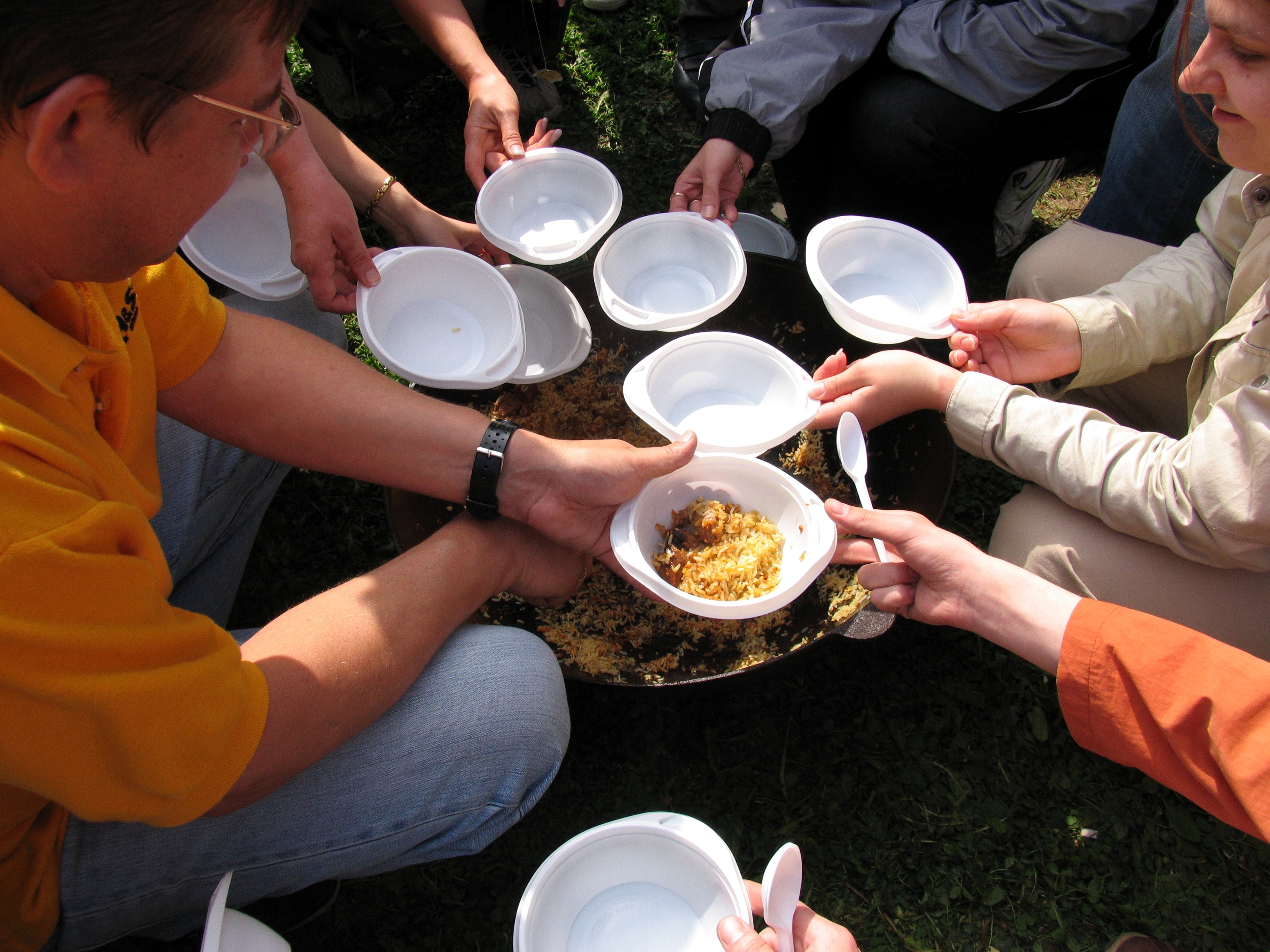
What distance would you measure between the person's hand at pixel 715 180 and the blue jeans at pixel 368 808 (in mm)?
1280

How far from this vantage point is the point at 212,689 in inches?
38.1

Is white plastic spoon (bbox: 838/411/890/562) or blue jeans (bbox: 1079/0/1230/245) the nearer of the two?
white plastic spoon (bbox: 838/411/890/562)

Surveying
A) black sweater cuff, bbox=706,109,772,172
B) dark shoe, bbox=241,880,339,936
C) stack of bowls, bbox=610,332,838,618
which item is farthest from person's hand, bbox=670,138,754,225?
dark shoe, bbox=241,880,339,936

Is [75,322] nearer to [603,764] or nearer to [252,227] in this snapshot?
[252,227]

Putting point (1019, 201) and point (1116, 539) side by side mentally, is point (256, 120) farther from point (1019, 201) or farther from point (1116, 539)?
point (1019, 201)

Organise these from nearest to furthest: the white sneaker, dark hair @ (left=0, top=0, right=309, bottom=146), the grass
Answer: dark hair @ (left=0, top=0, right=309, bottom=146) → the grass → the white sneaker

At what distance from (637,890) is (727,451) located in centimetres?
90

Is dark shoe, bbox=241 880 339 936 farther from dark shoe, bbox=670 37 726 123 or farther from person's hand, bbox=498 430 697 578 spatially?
dark shoe, bbox=670 37 726 123

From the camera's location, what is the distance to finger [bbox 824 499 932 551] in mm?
1480

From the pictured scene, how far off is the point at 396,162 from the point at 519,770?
2.42m

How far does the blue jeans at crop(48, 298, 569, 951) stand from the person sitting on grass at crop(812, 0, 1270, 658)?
96cm

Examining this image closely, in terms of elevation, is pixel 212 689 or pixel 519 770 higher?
pixel 212 689

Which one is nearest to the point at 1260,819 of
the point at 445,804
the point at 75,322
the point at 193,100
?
the point at 445,804

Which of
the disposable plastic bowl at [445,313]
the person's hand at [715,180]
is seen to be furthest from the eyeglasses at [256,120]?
the person's hand at [715,180]
